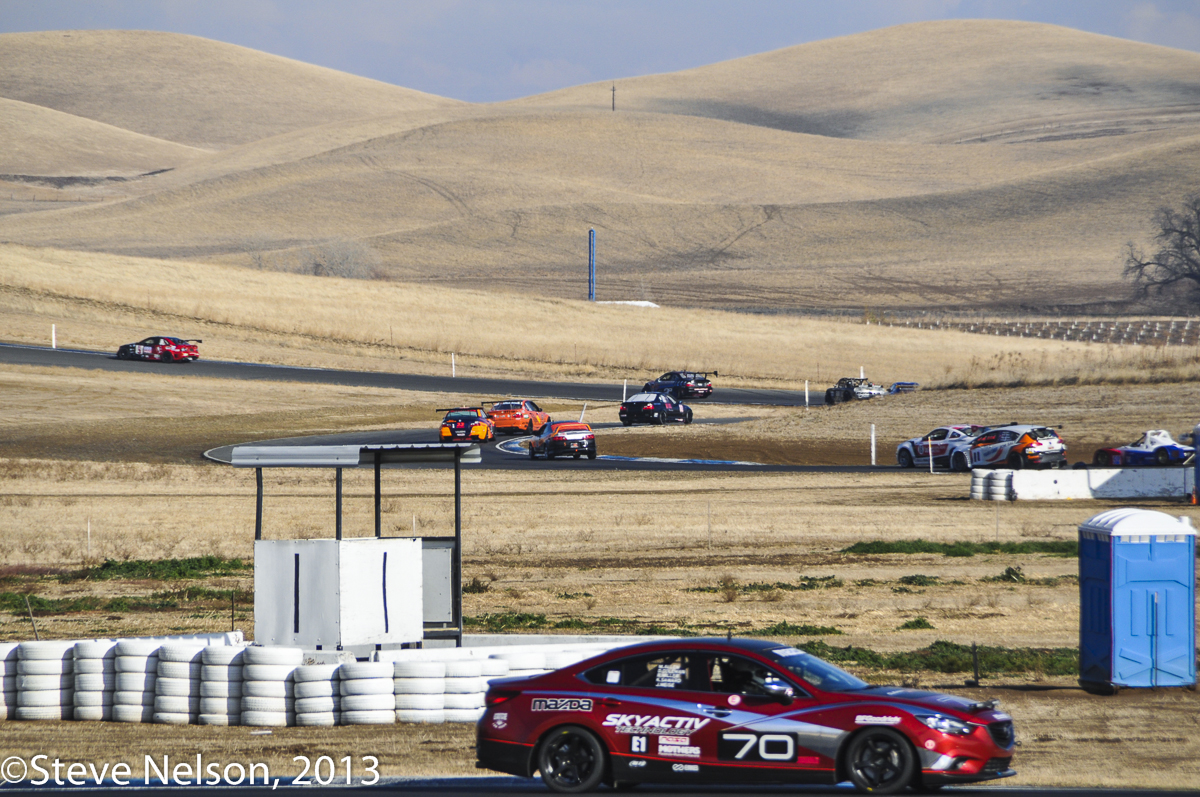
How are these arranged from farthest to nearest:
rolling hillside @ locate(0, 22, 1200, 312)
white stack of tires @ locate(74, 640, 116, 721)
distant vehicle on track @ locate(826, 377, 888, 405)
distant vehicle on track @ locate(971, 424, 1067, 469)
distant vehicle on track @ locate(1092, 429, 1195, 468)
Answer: rolling hillside @ locate(0, 22, 1200, 312) < distant vehicle on track @ locate(826, 377, 888, 405) < distant vehicle on track @ locate(971, 424, 1067, 469) < distant vehicle on track @ locate(1092, 429, 1195, 468) < white stack of tires @ locate(74, 640, 116, 721)

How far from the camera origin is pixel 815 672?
10789 millimetres

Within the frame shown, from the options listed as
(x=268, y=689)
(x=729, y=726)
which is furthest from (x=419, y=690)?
(x=729, y=726)

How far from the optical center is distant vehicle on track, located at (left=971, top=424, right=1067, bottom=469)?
35.9m

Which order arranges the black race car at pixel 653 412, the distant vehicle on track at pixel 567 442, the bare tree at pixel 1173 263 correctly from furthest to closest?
the bare tree at pixel 1173 263
the black race car at pixel 653 412
the distant vehicle on track at pixel 567 442

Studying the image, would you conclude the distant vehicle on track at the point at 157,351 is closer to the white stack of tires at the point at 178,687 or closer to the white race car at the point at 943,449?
the white race car at the point at 943,449

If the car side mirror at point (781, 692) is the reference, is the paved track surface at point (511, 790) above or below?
below

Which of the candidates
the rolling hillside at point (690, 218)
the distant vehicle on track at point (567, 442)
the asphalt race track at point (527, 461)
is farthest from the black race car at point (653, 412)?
the rolling hillside at point (690, 218)

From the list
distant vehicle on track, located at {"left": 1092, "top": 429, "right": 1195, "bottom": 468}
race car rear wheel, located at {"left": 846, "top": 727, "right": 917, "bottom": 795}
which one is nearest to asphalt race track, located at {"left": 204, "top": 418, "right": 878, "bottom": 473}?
distant vehicle on track, located at {"left": 1092, "top": 429, "right": 1195, "bottom": 468}

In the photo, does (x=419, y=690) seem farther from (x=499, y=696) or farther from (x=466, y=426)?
(x=466, y=426)

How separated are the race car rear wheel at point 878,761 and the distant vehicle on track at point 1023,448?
2717 cm

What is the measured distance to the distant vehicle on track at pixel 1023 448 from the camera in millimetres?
35906

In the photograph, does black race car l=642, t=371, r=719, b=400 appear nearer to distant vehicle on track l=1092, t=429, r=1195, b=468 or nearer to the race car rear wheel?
distant vehicle on track l=1092, t=429, r=1195, b=468

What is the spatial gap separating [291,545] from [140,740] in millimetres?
3323

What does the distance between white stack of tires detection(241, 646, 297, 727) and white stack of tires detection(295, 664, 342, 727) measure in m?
0.09
